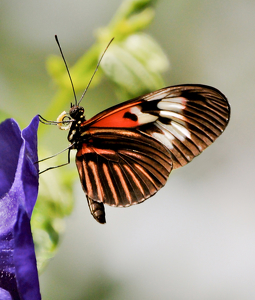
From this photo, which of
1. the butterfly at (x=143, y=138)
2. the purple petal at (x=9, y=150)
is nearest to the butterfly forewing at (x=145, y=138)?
the butterfly at (x=143, y=138)

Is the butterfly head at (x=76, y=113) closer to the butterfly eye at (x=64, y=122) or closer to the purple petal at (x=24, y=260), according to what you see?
the butterfly eye at (x=64, y=122)

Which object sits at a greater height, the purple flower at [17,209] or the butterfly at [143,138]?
the butterfly at [143,138]

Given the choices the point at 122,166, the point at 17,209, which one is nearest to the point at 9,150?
the point at 17,209

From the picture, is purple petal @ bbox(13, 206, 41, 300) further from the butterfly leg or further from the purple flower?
the butterfly leg

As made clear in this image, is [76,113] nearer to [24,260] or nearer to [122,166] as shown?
[122,166]

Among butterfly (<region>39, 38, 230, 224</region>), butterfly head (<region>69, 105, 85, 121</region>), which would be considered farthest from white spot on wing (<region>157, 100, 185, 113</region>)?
butterfly head (<region>69, 105, 85, 121</region>)

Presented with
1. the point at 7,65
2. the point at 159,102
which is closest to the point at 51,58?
the point at 159,102
